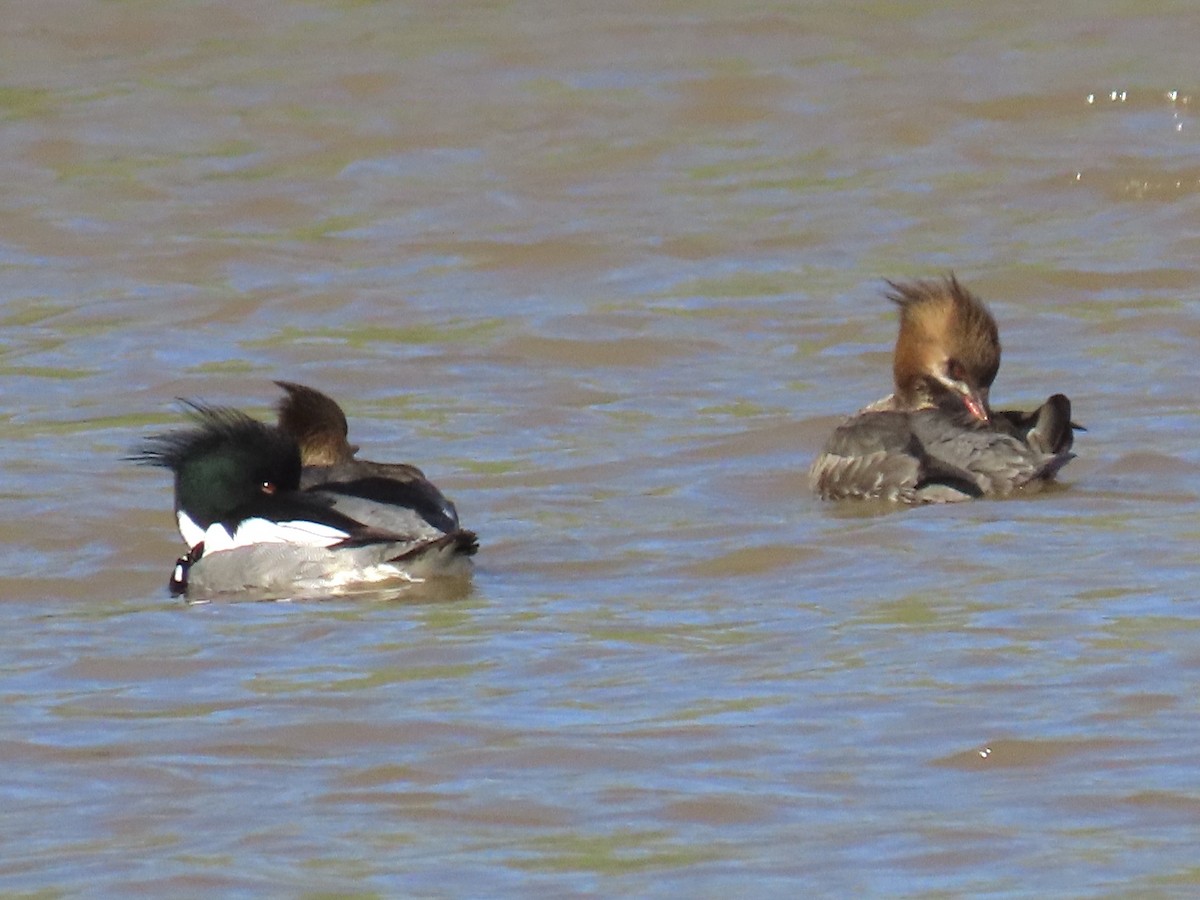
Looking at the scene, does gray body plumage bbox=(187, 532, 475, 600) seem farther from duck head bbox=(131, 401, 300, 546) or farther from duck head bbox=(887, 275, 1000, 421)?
duck head bbox=(887, 275, 1000, 421)

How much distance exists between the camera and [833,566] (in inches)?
327

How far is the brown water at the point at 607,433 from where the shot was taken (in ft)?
19.0

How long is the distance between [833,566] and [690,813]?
102 inches

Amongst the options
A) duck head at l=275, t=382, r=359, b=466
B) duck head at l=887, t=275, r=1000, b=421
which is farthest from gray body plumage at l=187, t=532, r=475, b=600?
duck head at l=887, t=275, r=1000, b=421

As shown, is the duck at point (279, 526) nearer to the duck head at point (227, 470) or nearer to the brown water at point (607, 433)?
the duck head at point (227, 470)

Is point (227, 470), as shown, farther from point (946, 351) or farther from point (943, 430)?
point (946, 351)

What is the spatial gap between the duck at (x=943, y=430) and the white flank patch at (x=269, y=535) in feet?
6.29

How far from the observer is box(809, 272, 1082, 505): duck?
9344mm

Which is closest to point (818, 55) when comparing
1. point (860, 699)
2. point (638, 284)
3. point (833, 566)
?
point (638, 284)

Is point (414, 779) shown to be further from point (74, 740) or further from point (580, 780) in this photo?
point (74, 740)

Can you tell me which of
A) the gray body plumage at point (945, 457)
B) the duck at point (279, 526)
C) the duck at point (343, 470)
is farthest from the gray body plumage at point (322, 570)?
the gray body plumage at point (945, 457)

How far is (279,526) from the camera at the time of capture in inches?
340

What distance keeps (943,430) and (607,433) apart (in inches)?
56.3

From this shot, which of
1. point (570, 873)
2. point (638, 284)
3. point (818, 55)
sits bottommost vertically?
point (570, 873)
